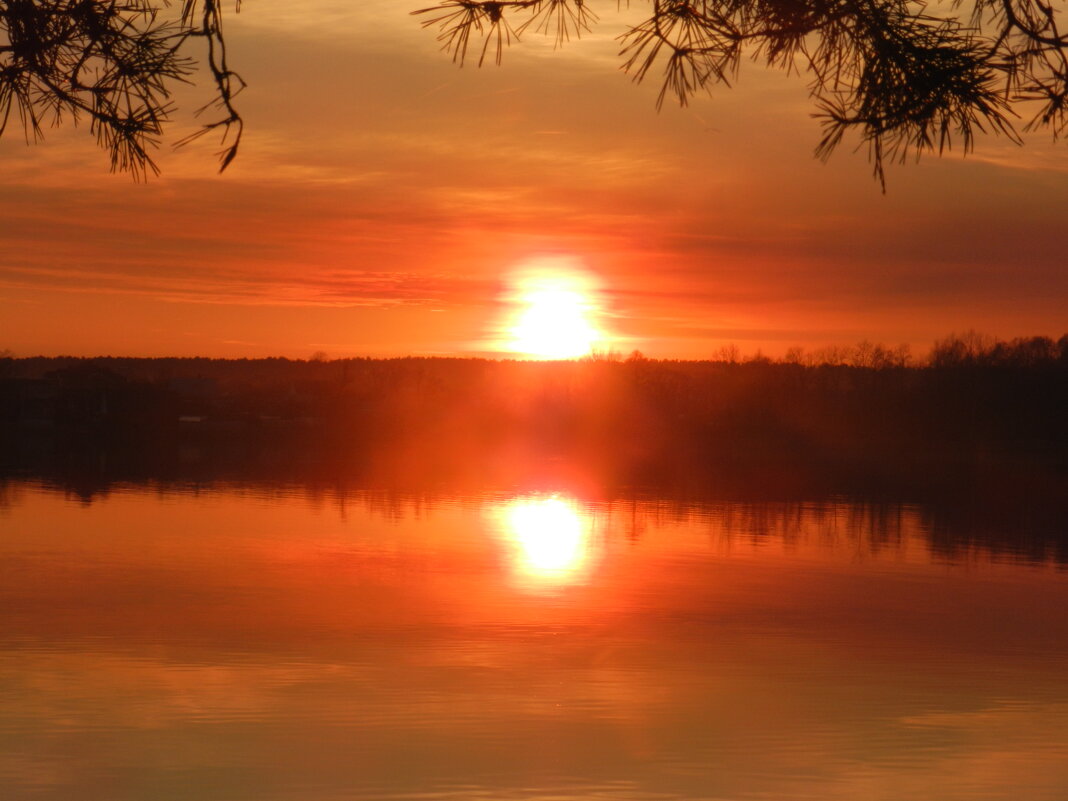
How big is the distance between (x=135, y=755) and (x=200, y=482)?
48.4 ft

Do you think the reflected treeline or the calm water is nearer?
the calm water

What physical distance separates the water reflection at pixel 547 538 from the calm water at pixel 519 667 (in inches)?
3.1

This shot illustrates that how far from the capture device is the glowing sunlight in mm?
11805

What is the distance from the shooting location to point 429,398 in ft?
184

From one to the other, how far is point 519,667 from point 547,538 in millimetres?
6298

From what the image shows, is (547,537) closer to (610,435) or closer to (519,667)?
(519,667)

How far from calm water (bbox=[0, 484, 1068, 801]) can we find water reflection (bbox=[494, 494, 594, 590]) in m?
0.08

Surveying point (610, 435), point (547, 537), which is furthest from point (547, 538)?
point (610, 435)

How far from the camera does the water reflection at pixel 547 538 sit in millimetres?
11672

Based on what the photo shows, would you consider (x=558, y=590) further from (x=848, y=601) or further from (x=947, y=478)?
(x=947, y=478)

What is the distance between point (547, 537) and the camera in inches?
558

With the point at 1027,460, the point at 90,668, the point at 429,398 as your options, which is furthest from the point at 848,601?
the point at 429,398

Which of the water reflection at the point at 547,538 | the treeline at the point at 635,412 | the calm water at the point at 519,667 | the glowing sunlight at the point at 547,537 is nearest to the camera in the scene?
the calm water at the point at 519,667

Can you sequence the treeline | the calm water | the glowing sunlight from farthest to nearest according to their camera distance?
the treeline < the glowing sunlight < the calm water
